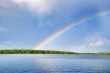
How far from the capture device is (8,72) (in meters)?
65.2

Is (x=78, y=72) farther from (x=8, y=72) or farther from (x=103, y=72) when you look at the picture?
(x=8, y=72)

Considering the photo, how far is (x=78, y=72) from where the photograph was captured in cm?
6681

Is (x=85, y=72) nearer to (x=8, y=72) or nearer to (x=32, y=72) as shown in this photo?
→ (x=32, y=72)

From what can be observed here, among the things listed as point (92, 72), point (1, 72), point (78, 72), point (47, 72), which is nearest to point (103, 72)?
point (92, 72)

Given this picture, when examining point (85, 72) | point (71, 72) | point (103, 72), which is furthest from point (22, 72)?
point (103, 72)

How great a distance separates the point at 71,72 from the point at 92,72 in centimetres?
688

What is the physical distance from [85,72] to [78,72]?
2.25 m

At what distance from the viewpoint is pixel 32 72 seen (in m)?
66.1

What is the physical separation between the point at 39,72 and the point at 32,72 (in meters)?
2.33

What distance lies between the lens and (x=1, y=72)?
65.4m

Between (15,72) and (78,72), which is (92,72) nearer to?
(78,72)

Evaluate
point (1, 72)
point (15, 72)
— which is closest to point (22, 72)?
point (15, 72)

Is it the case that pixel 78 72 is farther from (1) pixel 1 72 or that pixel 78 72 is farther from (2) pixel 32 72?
(1) pixel 1 72

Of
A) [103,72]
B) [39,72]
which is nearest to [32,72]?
[39,72]
